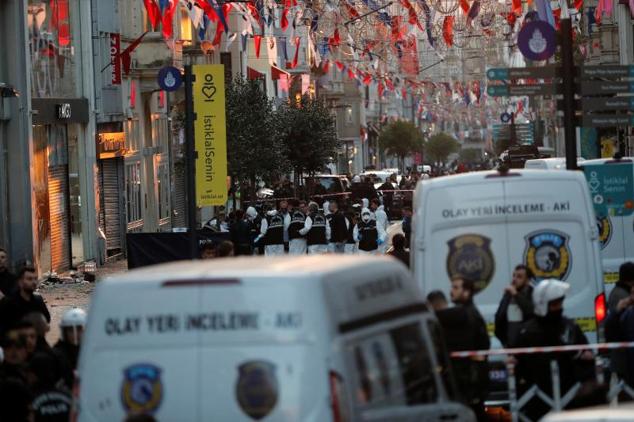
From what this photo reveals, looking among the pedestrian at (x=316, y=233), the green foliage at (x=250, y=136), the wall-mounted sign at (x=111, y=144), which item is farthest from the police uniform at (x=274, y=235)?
the green foliage at (x=250, y=136)

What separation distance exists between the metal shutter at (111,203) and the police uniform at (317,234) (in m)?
9.44

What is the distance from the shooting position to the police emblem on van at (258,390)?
801cm

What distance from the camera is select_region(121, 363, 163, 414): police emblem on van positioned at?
8.20 meters

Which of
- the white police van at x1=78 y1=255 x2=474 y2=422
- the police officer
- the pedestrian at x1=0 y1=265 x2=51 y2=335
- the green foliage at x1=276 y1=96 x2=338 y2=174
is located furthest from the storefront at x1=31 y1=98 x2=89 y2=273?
the white police van at x1=78 y1=255 x2=474 y2=422

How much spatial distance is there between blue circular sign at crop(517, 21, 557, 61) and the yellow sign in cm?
546

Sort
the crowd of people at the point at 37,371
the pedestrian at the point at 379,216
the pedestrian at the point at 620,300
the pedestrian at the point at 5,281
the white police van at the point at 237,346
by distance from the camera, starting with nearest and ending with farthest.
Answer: the white police van at the point at 237,346 → the crowd of people at the point at 37,371 → the pedestrian at the point at 620,300 → the pedestrian at the point at 5,281 → the pedestrian at the point at 379,216

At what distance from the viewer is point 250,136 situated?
163 ft

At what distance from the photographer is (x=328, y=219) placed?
109 feet

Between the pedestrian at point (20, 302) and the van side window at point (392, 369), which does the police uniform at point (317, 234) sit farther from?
the van side window at point (392, 369)

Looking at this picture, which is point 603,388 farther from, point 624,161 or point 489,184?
point 624,161

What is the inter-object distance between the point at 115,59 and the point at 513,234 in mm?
26330

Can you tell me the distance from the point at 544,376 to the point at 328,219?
20.8m

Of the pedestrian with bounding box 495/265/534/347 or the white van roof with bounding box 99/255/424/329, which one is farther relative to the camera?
the pedestrian with bounding box 495/265/534/347

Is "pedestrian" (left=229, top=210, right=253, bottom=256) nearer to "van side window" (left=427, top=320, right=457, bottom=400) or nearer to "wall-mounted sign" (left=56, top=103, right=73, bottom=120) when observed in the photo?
"wall-mounted sign" (left=56, top=103, right=73, bottom=120)
